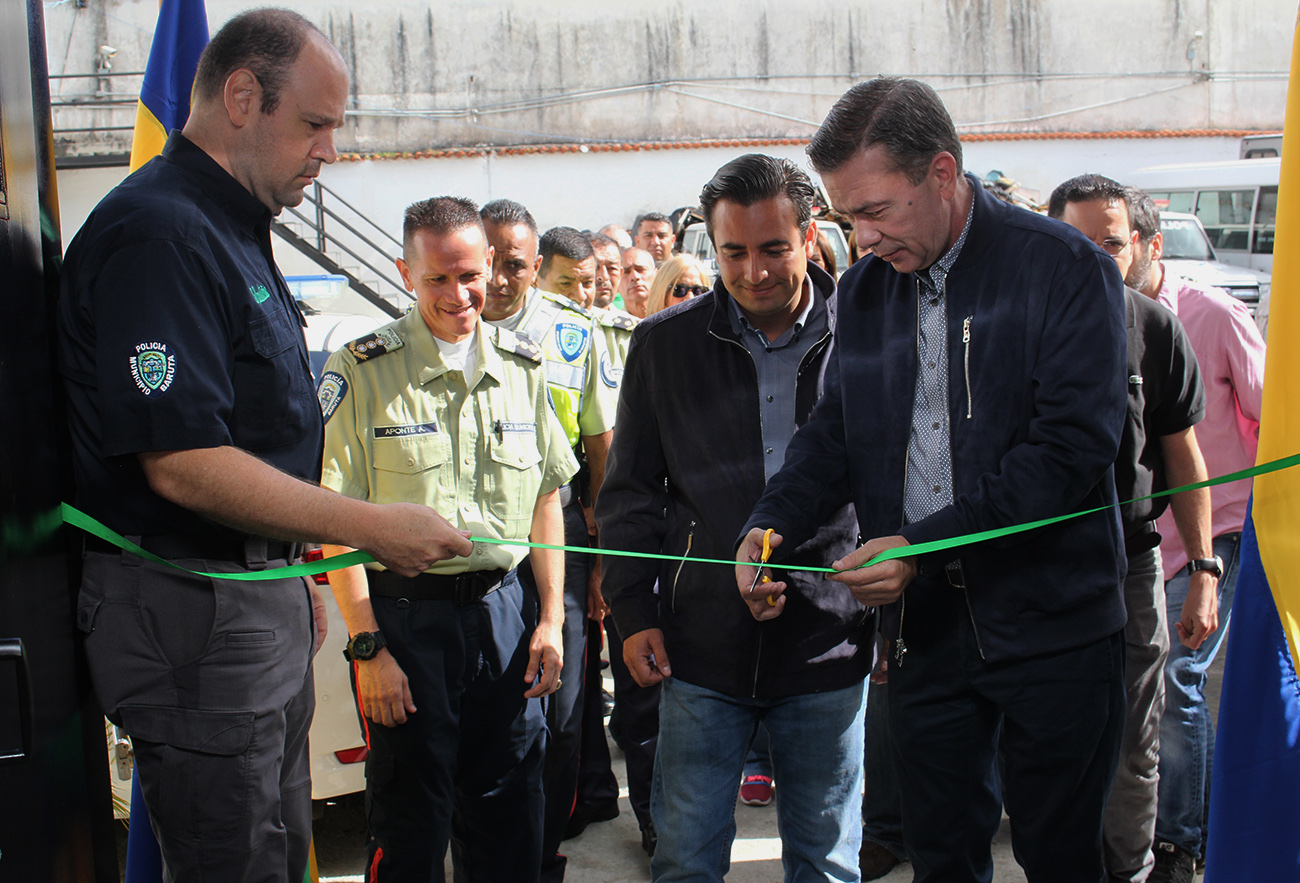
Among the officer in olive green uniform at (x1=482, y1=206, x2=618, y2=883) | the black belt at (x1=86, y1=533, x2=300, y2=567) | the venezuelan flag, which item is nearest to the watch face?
the black belt at (x1=86, y1=533, x2=300, y2=567)

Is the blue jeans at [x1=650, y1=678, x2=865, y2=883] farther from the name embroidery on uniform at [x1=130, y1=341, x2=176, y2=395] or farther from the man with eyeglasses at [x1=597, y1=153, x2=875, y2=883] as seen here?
the name embroidery on uniform at [x1=130, y1=341, x2=176, y2=395]

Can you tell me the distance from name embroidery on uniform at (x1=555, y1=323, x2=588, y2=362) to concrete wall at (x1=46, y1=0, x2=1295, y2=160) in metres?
18.3

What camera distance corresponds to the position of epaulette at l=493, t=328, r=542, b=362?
123 inches

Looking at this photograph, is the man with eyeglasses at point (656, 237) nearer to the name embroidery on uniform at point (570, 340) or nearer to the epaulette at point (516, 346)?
the name embroidery on uniform at point (570, 340)

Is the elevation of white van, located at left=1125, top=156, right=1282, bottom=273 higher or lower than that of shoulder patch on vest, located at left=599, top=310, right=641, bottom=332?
higher

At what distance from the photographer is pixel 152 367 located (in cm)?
187

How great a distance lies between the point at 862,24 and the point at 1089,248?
72.3 feet

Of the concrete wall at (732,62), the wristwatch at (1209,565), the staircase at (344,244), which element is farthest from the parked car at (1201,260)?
the wristwatch at (1209,565)

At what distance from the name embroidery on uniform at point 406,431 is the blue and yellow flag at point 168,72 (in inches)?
40.7

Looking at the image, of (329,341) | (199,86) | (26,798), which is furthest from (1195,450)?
(329,341)

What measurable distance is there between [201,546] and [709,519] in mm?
1147

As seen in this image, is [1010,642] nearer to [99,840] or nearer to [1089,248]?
[1089,248]

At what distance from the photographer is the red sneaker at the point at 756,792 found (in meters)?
4.31

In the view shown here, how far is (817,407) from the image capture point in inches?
99.9
